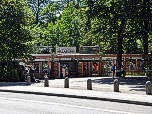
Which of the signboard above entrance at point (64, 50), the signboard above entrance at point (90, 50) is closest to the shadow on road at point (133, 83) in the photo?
the signboard above entrance at point (64, 50)

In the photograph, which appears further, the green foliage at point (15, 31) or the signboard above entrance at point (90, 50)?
the signboard above entrance at point (90, 50)

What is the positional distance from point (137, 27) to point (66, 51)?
37.4 feet

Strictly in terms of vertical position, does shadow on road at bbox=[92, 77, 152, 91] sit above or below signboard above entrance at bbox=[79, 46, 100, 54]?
below

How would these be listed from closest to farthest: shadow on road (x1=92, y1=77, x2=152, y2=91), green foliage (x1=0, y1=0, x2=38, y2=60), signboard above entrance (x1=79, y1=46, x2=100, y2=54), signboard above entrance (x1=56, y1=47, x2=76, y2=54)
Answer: shadow on road (x1=92, y1=77, x2=152, y2=91) < green foliage (x1=0, y1=0, x2=38, y2=60) < signboard above entrance (x1=56, y1=47, x2=76, y2=54) < signboard above entrance (x1=79, y1=46, x2=100, y2=54)

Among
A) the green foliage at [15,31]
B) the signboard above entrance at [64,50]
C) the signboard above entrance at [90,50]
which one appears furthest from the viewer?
the signboard above entrance at [90,50]

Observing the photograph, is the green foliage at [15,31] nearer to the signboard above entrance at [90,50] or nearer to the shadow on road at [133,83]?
the shadow on road at [133,83]

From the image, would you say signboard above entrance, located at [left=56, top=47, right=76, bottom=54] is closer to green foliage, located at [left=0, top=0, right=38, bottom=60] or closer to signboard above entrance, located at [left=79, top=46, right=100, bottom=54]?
signboard above entrance, located at [left=79, top=46, right=100, bottom=54]

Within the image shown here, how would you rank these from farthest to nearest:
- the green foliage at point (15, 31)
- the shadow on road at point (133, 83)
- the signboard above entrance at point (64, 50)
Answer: the signboard above entrance at point (64, 50) < the green foliage at point (15, 31) < the shadow on road at point (133, 83)

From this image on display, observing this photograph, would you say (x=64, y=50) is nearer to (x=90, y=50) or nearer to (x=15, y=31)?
(x=90, y=50)

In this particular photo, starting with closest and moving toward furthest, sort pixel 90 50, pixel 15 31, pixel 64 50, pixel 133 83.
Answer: pixel 133 83 → pixel 15 31 → pixel 64 50 → pixel 90 50

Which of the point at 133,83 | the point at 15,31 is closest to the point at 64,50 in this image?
the point at 15,31

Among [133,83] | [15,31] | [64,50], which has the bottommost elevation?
[133,83]

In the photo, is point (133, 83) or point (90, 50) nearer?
point (133, 83)

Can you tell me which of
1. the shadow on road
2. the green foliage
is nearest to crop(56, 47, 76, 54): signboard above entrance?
the green foliage
